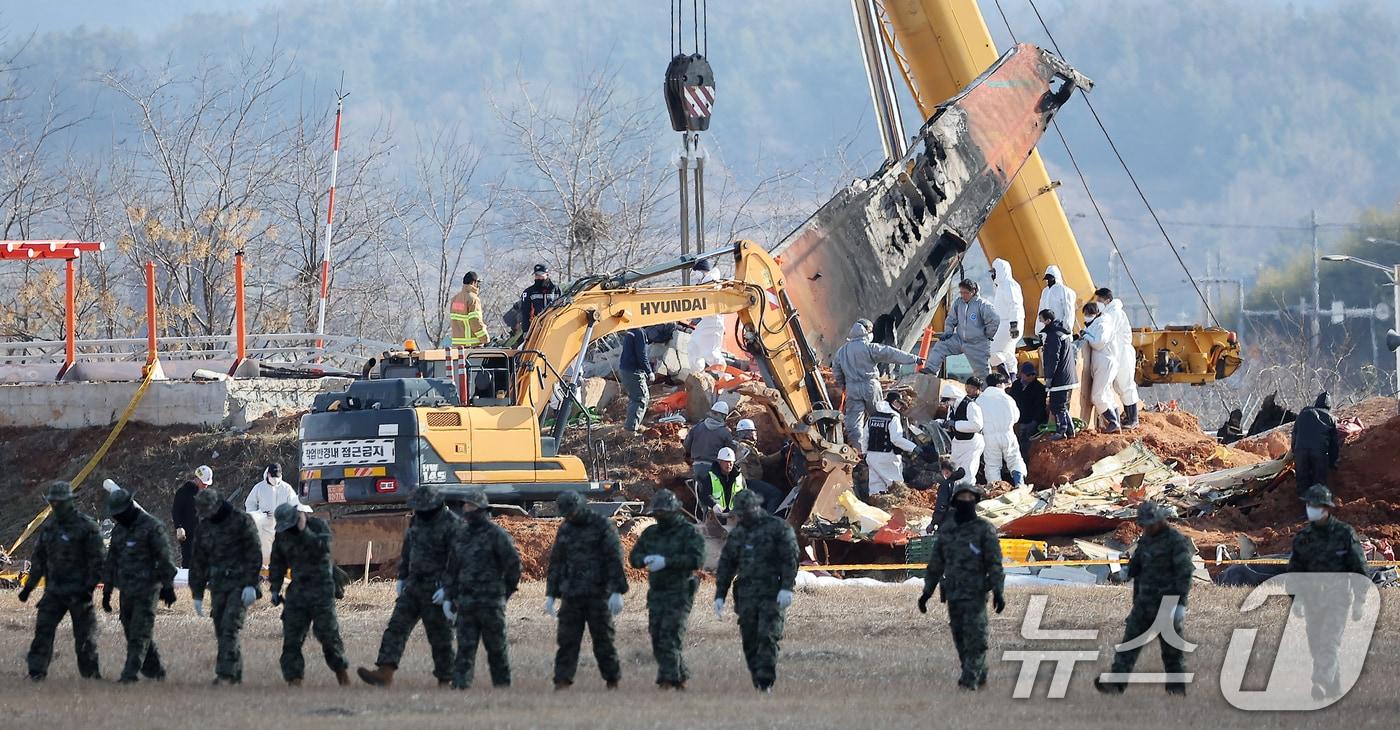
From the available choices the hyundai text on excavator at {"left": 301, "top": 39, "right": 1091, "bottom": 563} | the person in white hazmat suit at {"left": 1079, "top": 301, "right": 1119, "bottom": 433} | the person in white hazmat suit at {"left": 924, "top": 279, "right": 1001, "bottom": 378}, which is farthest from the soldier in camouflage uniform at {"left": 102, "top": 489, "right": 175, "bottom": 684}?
the person in white hazmat suit at {"left": 1079, "top": 301, "right": 1119, "bottom": 433}

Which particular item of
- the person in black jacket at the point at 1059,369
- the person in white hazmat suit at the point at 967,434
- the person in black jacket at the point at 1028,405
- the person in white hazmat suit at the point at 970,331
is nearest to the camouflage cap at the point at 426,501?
the person in white hazmat suit at the point at 967,434

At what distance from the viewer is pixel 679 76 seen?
2569 centimetres

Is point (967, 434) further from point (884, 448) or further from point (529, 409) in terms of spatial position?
point (529, 409)

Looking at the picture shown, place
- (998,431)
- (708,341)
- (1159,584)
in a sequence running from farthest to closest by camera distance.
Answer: (708,341), (998,431), (1159,584)

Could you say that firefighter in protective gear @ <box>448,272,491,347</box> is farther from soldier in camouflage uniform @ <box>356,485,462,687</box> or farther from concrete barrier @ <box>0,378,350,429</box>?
soldier in camouflage uniform @ <box>356,485,462,687</box>

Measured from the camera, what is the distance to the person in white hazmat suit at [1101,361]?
24.5m

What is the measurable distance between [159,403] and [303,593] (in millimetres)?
14381

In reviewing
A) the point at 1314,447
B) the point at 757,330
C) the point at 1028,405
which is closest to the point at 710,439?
the point at 757,330

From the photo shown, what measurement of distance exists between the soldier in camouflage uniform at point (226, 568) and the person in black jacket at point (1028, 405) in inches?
509

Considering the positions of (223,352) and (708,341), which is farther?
(223,352)

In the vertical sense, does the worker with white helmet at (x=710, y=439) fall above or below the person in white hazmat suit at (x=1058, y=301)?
below

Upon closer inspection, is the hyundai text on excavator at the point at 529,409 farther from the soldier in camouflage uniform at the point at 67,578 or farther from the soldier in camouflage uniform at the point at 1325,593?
the soldier in camouflage uniform at the point at 1325,593

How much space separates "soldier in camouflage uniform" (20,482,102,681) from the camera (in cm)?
1374

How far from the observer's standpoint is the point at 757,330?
22.6 meters
